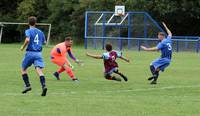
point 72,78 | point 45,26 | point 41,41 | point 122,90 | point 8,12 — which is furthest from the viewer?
point 8,12

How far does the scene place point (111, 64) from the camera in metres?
19.9

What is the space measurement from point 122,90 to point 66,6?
2090 inches

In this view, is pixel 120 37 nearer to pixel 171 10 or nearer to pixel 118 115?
Answer: pixel 171 10

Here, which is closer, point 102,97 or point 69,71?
point 102,97

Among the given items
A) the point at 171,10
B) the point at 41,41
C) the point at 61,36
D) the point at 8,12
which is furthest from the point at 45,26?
the point at 41,41

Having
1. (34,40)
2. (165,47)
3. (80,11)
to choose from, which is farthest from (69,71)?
(80,11)

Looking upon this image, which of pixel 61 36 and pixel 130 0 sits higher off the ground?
pixel 130 0

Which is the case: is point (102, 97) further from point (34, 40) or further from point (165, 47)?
point (165, 47)

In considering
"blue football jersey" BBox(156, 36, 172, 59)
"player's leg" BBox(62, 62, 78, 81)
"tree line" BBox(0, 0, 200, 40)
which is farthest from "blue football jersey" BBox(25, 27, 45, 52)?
"tree line" BBox(0, 0, 200, 40)

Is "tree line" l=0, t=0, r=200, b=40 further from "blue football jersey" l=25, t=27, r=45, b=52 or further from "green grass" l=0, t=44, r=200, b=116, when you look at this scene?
"blue football jersey" l=25, t=27, r=45, b=52

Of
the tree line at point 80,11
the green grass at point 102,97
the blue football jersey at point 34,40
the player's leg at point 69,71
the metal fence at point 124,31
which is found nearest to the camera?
the green grass at point 102,97

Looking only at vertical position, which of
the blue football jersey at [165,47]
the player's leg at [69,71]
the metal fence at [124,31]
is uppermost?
the blue football jersey at [165,47]

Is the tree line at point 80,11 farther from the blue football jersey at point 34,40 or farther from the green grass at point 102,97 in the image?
the blue football jersey at point 34,40

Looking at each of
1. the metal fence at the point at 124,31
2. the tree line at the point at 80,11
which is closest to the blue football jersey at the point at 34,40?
the metal fence at the point at 124,31
